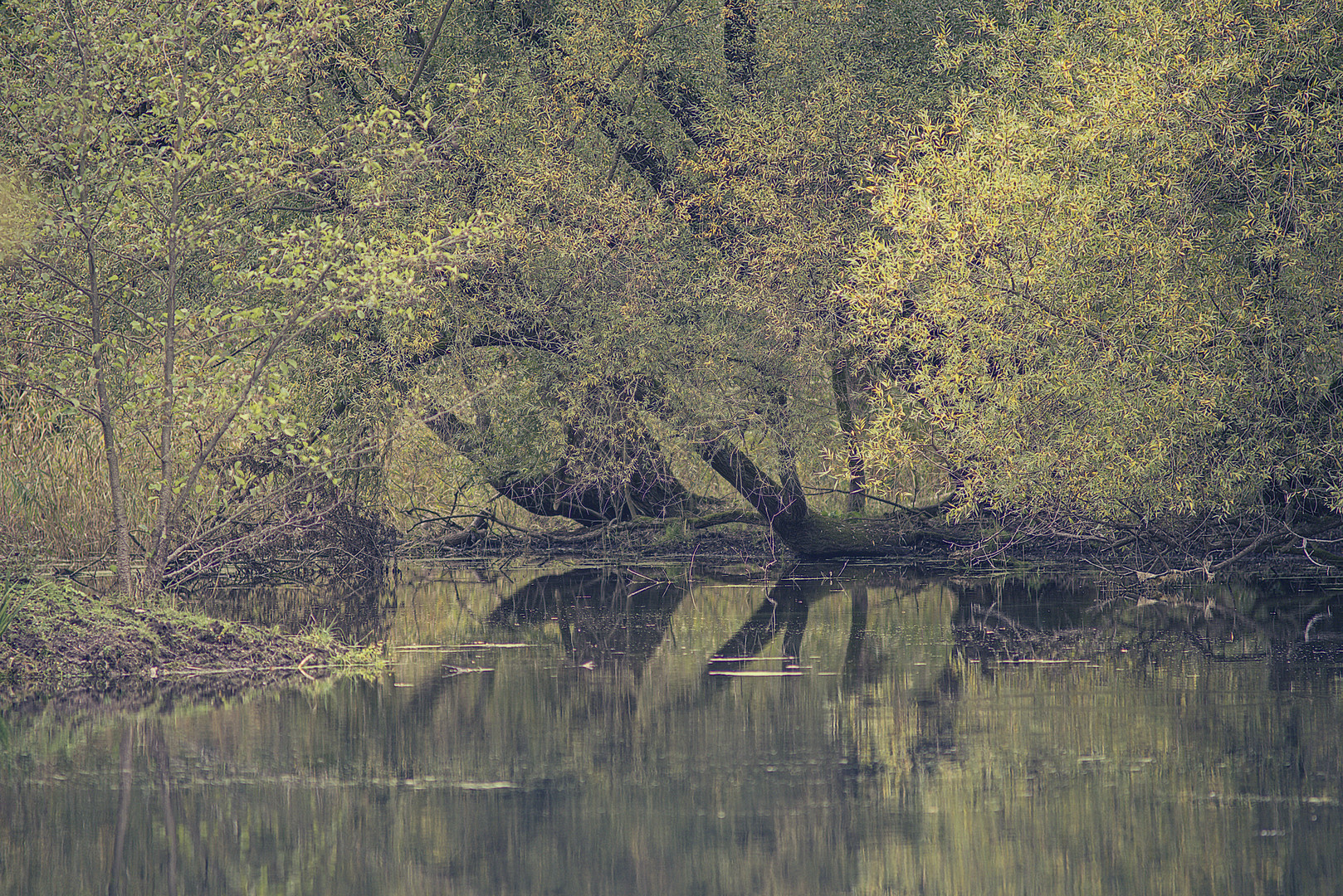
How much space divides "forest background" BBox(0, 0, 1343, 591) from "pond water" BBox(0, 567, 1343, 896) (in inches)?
106

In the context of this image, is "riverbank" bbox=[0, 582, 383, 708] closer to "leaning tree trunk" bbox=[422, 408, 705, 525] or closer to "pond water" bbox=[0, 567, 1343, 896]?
"pond water" bbox=[0, 567, 1343, 896]

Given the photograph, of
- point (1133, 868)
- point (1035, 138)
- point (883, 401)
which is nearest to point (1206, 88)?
point (1035, 138)

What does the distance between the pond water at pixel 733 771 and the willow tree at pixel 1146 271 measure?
7.02 ft

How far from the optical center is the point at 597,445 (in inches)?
877

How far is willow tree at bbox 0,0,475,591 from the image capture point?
1302 cm

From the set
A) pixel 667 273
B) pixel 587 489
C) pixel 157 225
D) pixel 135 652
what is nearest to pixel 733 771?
pixel 135 652

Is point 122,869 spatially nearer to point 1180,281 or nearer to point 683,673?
point 683,673

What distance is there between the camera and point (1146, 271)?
15852 millimetres

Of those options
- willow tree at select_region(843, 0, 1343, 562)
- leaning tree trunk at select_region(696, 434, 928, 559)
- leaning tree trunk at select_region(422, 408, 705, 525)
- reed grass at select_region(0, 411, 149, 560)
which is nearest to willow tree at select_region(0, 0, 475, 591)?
reed grass at select_region(0, 411, 149, 560)

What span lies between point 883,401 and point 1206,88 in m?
4.91

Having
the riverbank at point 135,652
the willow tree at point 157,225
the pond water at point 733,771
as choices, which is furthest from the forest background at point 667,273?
the pond water at point 733,771

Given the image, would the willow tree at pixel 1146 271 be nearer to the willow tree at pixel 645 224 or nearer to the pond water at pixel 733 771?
the pond water at pixel 733 771

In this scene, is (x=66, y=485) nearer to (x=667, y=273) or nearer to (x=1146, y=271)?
(x=667, y=273)

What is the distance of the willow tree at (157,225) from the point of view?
13.0 meters
